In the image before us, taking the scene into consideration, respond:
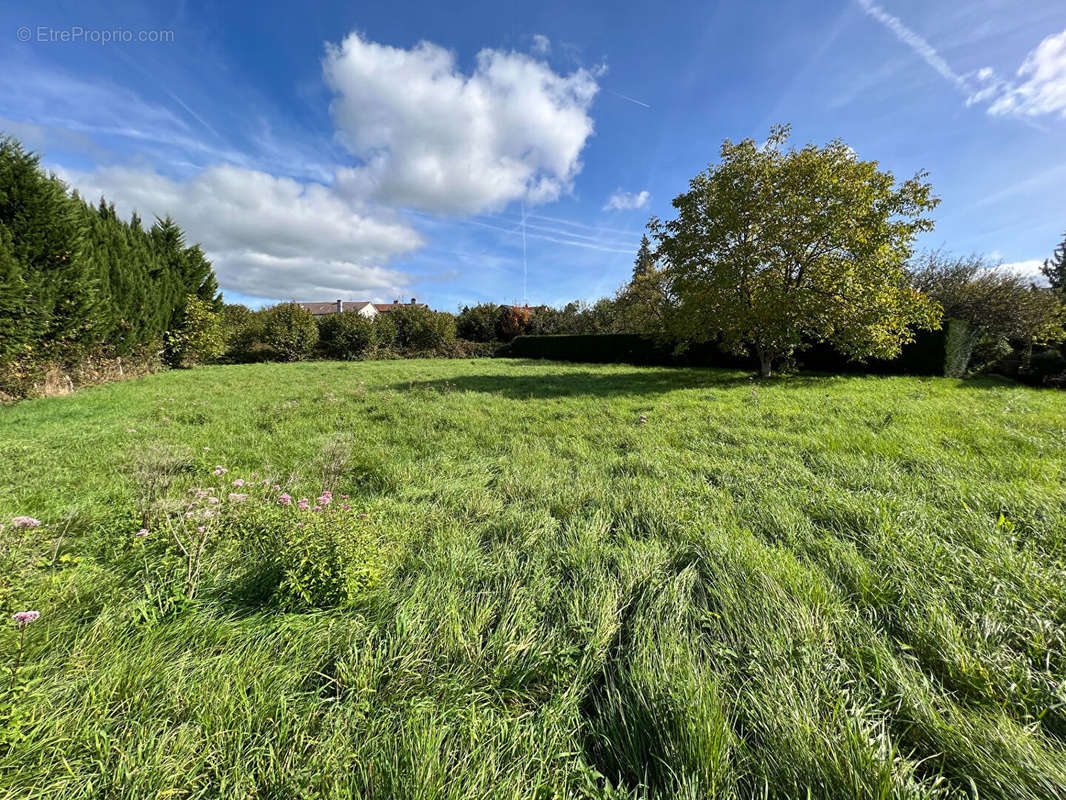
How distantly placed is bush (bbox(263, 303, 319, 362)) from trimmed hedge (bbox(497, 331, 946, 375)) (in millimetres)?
12122

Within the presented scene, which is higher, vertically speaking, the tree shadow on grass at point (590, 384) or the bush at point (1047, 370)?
the bush at point (1047, 370)

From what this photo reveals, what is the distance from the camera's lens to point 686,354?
16.2 metres

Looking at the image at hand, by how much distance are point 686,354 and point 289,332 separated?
21493 millimetres

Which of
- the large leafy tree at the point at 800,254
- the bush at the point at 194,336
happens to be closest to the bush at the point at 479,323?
the bush at the point at 194,336

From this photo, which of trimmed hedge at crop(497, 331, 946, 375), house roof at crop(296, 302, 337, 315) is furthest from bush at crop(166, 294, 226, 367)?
house roof at crop(296, 302, 337, 315)

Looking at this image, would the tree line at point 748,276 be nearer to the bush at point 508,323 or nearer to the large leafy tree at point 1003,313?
the large leafy tree at point 1003,313

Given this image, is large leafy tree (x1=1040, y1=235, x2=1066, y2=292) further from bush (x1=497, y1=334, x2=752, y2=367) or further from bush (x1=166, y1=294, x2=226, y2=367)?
bush (x1=166, y1=294, x2=226, y2=367)

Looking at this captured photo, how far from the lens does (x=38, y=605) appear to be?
1660 mm

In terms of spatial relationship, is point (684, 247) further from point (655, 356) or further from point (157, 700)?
point (157, 700)

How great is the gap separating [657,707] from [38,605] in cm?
280

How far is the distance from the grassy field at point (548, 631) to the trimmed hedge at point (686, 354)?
29.7ft

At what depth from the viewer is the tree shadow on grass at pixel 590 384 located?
8.65 meters

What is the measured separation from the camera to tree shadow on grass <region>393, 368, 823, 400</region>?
28.4ft

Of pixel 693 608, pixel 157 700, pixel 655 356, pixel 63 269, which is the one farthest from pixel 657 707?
pixel 655 356
